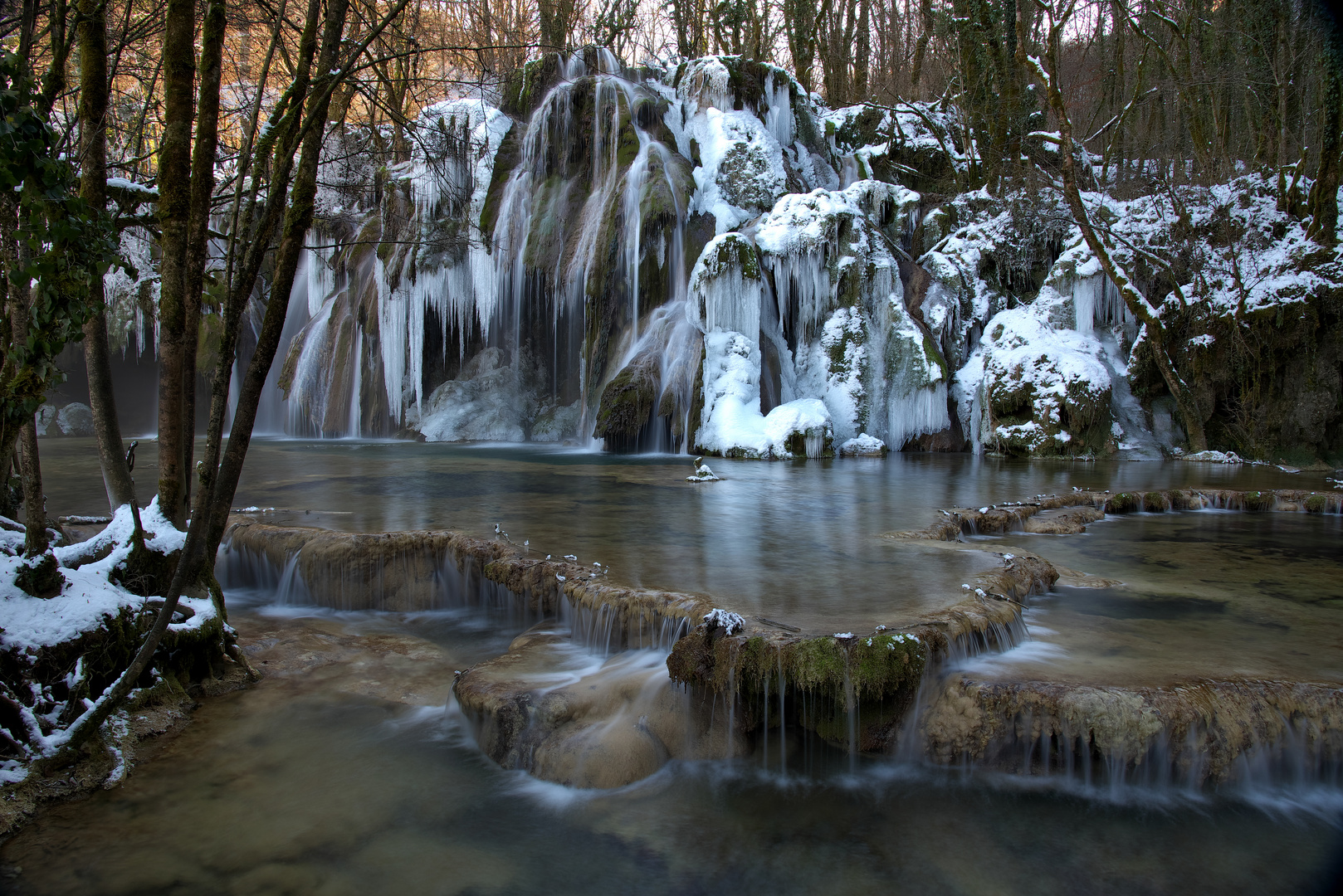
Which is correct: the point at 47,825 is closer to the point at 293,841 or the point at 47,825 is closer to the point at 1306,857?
A: the point at 293,841

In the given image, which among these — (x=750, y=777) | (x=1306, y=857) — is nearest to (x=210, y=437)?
(x=750, y=777)

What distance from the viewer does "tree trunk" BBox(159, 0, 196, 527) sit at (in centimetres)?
303

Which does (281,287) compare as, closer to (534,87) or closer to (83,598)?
(83,598)

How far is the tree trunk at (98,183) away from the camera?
3.01 m

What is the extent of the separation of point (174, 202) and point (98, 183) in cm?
43

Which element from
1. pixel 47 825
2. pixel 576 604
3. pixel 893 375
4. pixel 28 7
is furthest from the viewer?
pixel 893 375

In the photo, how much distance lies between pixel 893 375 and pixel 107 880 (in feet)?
46.0

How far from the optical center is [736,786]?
125 inches

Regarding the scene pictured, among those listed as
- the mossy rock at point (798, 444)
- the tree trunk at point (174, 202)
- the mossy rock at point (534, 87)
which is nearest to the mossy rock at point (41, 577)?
the tree trunk at point (174, 202)

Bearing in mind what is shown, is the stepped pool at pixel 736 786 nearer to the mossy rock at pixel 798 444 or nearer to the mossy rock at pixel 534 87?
the mossy rock at pixel 798 444

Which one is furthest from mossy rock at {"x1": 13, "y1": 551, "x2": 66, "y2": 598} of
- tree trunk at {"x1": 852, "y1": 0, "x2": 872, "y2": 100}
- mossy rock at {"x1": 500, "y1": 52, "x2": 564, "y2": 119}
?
tree trunk at {"x1": 852, "y1": 0, "x2": 872, "y2": 100}

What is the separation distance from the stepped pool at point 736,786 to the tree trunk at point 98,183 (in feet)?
4.07

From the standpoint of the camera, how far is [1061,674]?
341cm

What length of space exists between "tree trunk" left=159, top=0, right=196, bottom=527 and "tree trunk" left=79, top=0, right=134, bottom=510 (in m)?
0.22
